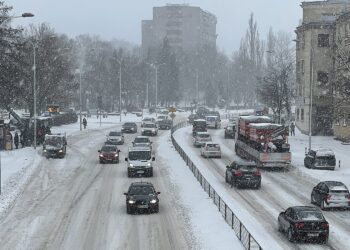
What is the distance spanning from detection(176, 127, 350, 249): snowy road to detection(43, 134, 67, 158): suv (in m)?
11.6

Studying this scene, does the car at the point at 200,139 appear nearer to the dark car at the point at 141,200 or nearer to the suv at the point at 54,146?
the suv at the point at 54,146

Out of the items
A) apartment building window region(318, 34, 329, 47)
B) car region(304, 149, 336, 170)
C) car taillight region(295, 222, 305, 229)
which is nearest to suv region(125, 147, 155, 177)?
car region(304, 149, 336, 170)

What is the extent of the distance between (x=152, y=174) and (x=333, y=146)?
1103 inches

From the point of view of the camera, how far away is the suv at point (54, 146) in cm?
5522

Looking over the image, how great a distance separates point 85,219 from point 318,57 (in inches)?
2282

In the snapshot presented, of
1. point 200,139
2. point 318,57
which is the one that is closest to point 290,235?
point 200,139

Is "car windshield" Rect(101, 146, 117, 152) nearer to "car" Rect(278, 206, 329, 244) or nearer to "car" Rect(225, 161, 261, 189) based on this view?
"car" Rect(225, 161, 261, 189)

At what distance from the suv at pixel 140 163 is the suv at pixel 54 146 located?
12.5 metres

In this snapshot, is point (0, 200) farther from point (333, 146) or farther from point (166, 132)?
point (166, 132)

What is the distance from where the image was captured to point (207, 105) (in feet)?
568

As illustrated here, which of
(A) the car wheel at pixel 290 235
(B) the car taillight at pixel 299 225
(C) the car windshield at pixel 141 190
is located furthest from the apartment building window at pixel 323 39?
(B) the car taillight at pixel 299 225

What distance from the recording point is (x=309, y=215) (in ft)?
84.7

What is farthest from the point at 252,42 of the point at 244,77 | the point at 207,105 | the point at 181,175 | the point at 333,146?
the point at 181,175

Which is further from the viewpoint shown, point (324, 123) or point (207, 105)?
point (207, 105)
